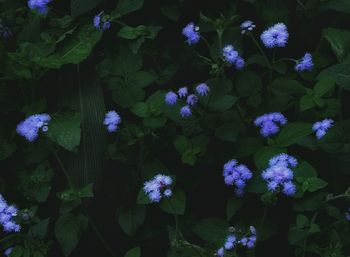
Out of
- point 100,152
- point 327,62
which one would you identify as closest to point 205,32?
point 327,62

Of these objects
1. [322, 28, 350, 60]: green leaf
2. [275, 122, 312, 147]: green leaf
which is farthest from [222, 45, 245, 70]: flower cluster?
[322, 28, 350, 60]: green leaf

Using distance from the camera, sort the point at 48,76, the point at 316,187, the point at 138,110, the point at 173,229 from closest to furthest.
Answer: the point at 316,187 < the point at 173,229 < the point at 138,110 < the point at 48,76

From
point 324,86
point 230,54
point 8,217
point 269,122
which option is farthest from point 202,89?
point 8,217

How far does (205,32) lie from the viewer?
315 cm

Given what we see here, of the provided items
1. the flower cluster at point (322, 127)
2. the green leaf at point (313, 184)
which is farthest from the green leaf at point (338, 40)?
the green leaf at point (313, 184)

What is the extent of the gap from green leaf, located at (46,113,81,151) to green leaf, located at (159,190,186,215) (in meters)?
0.46

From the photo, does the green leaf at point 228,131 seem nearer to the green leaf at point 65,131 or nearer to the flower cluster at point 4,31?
the green leaf at point 65,131

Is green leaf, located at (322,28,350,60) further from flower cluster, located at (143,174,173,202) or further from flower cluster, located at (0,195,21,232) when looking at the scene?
flower cluster, located at (0,195,21,232)

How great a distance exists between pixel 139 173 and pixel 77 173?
296mm

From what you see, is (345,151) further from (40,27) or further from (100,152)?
(40,27)

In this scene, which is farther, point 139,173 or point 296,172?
point 139,173

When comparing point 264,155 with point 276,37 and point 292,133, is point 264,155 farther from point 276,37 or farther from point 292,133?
point 276,37

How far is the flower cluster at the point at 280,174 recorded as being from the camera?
7.56 feet

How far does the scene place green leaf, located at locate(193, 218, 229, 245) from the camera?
102 inches
